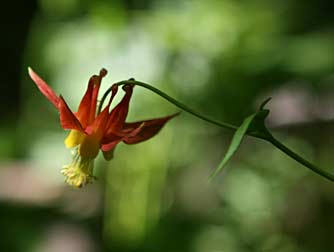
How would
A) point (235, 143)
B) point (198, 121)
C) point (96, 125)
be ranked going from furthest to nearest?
point (198, 121) → point (96, 125) → point (235, 143)

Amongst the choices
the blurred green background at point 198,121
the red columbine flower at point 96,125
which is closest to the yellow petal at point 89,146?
the red columbine flower at point 96,125

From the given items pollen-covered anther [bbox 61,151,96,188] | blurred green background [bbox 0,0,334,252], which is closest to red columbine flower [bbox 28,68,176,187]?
pollen-covered anther [bbox 61,151,96,188]

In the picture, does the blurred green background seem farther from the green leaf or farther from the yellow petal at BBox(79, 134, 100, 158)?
the green leaf

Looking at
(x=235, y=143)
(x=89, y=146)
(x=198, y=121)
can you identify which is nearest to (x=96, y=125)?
(x=89, y=146)

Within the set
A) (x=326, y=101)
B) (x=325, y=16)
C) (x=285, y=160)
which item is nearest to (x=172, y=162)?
(x=285, y=160)

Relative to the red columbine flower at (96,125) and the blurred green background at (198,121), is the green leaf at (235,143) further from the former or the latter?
the blurred green background at (198,121)

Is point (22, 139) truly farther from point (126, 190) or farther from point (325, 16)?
point (325, 16)

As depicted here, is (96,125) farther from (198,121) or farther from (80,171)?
(198,121)
